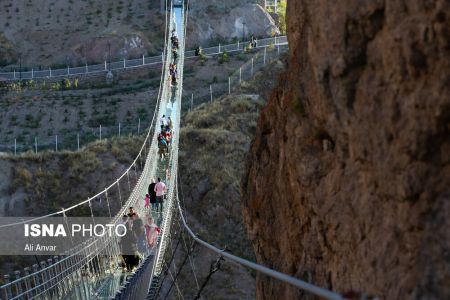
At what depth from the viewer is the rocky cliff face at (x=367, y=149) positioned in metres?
4.97

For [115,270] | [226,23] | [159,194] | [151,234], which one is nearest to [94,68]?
[226,23]

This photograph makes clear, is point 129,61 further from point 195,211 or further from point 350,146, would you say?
point 350,146

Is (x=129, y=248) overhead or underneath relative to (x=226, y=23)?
overhead

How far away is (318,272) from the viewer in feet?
22.3

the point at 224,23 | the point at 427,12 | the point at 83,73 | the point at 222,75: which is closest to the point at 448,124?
the point at 427,12

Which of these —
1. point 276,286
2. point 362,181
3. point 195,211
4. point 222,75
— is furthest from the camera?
point 222,75

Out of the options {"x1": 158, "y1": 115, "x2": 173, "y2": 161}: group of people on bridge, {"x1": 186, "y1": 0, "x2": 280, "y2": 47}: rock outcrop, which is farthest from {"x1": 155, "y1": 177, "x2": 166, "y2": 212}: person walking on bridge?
{"x1": 186, "y1": 0, "x2": 280, "y2": 47}: rock outcrop

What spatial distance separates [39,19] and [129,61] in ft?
26.5

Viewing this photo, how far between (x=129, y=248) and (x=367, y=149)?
9.41m

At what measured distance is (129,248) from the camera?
14.7 m

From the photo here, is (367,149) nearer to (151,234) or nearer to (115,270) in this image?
(115,270)

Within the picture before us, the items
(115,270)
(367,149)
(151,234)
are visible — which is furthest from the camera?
(151,234)

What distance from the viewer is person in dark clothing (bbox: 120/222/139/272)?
560 inches

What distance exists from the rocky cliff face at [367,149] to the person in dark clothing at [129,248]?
6381 millimetres
